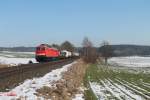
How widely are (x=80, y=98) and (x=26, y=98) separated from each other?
627cm

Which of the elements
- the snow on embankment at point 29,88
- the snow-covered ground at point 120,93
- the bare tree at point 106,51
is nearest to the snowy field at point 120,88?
the snow-covered ground at point 120,93

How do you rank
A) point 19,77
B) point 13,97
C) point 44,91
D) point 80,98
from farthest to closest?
point 19,77, point 80,98, point 44,91, point 13,97

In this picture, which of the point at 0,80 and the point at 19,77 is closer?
the point at 0,80

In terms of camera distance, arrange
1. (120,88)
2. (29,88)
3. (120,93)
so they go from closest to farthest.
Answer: (29,88) < (120,93) < (120,88)

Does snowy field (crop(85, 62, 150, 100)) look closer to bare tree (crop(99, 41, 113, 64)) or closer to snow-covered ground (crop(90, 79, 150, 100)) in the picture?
snow-covered ground (crop(90, 79, 150, 100))

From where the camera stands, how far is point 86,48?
19312cm

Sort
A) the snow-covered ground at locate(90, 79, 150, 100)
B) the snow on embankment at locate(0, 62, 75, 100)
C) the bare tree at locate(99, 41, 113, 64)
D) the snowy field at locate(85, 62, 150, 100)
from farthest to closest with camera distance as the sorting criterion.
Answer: the bare tree at locate(99, 41, 113, 64) → the snowy field at locate(85, 62, 150, 100) → the snow-covered ground at locate(90, 79, 150, 100) → the snow on embankment at locate(0, 62, 75, 100)

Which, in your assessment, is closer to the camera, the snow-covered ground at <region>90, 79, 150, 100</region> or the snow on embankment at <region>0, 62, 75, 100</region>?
the snow on embankment at <region>0, 62, 75, 100</region>

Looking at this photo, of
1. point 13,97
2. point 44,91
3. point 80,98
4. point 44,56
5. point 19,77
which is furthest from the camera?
point 44,56

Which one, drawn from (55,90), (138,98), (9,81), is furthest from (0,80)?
(138,98)

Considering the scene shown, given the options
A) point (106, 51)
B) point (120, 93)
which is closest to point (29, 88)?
point (120, 93)

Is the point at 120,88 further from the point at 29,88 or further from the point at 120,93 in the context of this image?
the point at 29,88

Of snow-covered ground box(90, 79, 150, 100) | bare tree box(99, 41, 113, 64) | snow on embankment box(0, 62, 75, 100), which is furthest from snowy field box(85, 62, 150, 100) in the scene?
bare tree box(99, 41, 113, 64)

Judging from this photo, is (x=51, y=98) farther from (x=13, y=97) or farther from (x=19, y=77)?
(x=19, y=77)
